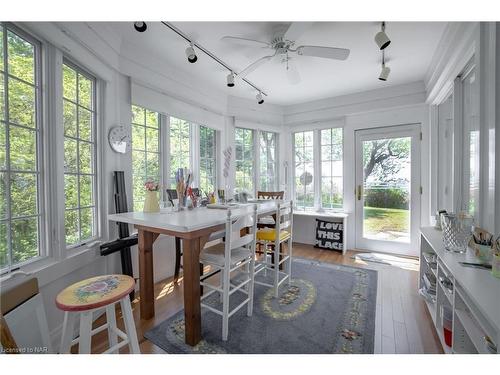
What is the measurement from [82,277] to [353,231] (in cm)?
372

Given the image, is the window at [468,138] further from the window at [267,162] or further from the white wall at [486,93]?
the window at [267,162]

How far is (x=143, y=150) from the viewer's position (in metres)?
A: 2.60

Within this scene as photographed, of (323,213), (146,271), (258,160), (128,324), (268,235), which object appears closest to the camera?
(128,324)

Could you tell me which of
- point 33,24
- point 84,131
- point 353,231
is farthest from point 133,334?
point 353,231

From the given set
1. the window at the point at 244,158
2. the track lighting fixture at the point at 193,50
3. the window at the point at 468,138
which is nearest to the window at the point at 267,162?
the window at the point at 244,158

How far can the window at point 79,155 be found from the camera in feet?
5.99

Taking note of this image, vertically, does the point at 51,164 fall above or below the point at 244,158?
below

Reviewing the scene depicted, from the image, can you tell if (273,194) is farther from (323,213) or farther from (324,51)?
(324,51)

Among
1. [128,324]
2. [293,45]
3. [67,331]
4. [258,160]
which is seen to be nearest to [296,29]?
[293,45]

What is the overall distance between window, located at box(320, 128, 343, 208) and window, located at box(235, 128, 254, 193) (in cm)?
130

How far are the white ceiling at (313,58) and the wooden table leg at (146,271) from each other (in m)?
1.85

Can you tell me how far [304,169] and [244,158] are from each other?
1181mm

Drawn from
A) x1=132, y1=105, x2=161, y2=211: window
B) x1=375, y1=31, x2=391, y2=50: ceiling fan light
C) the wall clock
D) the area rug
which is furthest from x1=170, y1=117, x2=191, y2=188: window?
x1=375, y1=31, x2=391, y2=50: ceiling fan light

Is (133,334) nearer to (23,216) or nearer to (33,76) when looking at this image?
(23,216)
